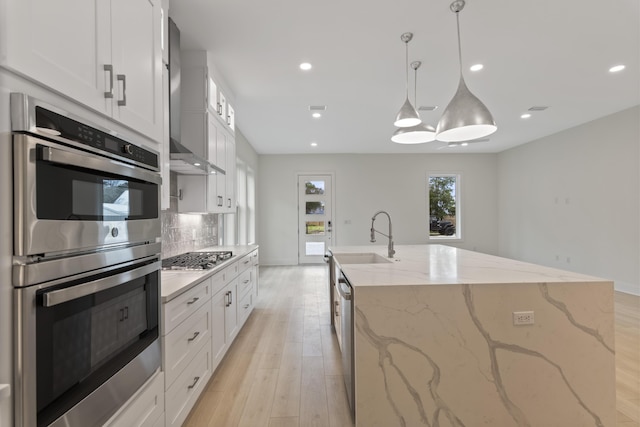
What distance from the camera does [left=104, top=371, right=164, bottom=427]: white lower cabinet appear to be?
3.57 ft

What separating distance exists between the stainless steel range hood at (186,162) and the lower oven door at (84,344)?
92cm

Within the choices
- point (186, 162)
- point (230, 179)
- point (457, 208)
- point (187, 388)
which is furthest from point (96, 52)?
point (457, 208)

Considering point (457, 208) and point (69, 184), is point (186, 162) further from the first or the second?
point (457, 208)

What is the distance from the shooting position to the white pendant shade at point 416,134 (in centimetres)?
268

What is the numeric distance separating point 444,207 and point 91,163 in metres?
7.85

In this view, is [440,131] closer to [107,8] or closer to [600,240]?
[107,8]

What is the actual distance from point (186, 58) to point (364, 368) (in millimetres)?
2963

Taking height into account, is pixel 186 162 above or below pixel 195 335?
above

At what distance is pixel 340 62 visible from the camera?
2984 millimetres

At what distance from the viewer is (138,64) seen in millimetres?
1280

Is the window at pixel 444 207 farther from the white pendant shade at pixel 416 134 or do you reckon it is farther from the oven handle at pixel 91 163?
the oven handle at pixel 91 163

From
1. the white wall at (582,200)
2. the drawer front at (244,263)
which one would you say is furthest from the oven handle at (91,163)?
the white wall at (582,200)

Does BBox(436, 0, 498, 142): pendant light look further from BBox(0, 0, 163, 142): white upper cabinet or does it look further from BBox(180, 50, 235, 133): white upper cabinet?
BBox(180, 50, 235, 133): white upper cabinet

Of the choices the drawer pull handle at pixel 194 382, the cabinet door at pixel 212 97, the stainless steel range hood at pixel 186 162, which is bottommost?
the drawer pull handle at pixel 194 382
